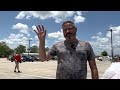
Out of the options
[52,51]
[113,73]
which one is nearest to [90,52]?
[52,51]

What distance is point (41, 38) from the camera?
243 centimetres

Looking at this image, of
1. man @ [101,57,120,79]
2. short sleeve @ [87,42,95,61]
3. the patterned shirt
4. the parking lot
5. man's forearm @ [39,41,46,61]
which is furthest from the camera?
A: the parking lot

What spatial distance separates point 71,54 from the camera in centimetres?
270

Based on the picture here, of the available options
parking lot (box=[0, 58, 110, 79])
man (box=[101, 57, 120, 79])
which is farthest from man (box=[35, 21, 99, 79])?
parking lot (box=[0, 58, 110, 79])

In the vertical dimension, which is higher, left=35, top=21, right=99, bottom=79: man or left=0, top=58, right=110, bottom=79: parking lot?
left=35, top=21, right=99, bottom=79: man

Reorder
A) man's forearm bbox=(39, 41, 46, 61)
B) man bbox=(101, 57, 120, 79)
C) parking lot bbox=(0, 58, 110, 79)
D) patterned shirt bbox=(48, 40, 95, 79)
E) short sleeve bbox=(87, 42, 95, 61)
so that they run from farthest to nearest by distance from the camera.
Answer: parking lot bbox=(0, 58, 110, 79) → short sleeve bbox=(87, 42, 95, 61) → patterned shirt bbox=(48, 40, 95, 79) → man's forearm bbox=(39, 41, 46, 61) → man bbox=(101, 57, 120, 79)

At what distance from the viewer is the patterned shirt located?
2.62 m

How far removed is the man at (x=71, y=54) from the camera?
2578mm

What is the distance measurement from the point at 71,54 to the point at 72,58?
0.04 metres

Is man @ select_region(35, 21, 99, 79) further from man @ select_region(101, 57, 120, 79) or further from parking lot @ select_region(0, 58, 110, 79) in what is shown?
parking lot @ select_region(0, 58, 110, 79)

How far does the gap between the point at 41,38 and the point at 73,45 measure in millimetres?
389

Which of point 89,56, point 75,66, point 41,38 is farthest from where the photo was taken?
point 89,56
